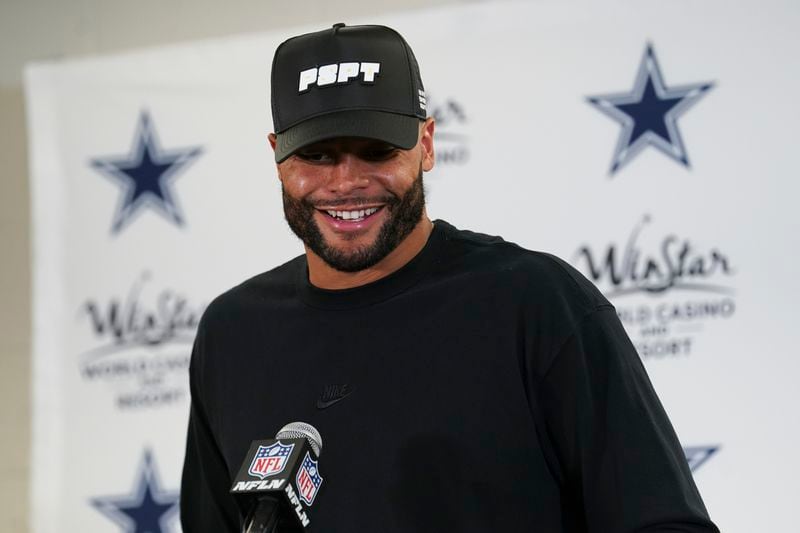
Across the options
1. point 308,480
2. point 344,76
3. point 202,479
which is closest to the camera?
point 308,480

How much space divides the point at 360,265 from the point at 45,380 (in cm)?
178

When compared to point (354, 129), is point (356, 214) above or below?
below

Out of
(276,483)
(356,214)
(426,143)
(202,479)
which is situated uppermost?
(426,143)

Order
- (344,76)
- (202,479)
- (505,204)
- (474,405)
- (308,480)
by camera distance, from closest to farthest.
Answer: (308,480) < (474,405) < (344,76) < (202,479) < (505,204)

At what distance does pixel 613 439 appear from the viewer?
1.21 metres

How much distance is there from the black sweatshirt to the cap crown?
7.9 inches

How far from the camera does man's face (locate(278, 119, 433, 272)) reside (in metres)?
1.38

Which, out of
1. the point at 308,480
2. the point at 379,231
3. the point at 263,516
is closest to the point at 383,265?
the point at 379,231

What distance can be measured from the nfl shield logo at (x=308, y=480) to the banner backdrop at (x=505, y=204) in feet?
4.77

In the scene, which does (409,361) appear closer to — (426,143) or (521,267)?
(521,267)

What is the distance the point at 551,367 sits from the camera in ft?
4.17

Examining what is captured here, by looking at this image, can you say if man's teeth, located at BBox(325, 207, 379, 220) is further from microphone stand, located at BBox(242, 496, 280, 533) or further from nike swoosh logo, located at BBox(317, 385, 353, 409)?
microphone stand, located at BBox(242, 496, 280, 533)

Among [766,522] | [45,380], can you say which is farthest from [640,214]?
[45,380]

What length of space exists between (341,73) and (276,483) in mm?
594
